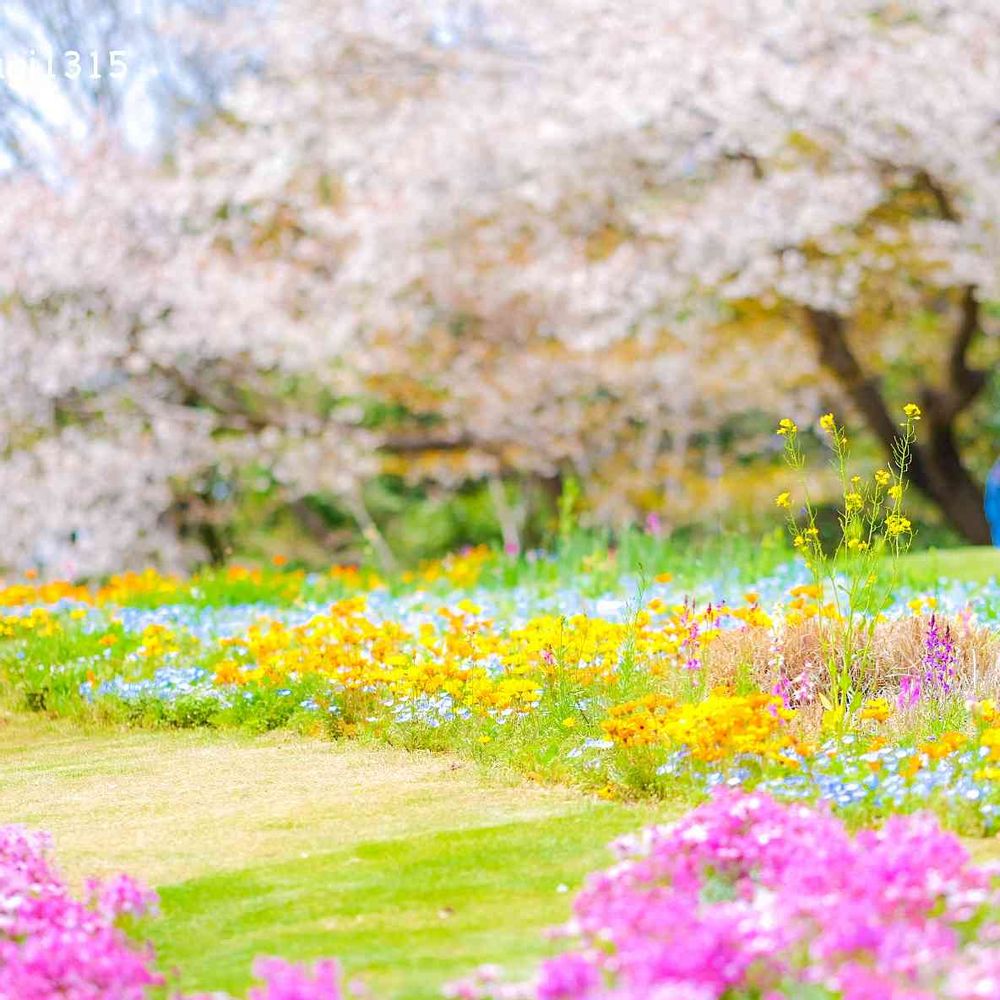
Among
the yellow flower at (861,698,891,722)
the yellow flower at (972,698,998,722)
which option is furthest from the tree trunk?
the yellow flower at (972,698,998,722)

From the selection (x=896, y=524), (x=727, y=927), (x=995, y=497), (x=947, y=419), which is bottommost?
(x=995, y=497)

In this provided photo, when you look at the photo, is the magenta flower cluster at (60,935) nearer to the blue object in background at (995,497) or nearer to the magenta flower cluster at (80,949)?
the magenta flower cluster at (80,949)

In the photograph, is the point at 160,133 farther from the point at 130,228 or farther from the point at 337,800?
the point at 337,800

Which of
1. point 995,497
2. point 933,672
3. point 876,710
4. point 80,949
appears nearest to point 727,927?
point 80,949

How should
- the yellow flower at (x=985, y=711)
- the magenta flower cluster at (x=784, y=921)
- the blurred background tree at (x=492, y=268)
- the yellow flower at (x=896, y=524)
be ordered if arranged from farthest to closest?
the blurred background tree at (x=492, y=268)
the yellow flower at (x=896, y=524)
the yellow flower at (x=985, y=711)
the magenta flower cluster at (x=784, y=921)

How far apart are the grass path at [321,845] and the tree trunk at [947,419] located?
31.1ft

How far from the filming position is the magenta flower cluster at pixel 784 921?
2354 millimetres

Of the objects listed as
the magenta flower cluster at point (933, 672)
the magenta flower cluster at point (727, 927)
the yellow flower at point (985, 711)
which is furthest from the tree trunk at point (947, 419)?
the magenta flower cluster at point (727, 927)

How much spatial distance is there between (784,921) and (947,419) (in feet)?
41.3

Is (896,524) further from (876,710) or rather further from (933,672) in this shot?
(876,710)

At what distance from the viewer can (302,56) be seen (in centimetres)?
1434

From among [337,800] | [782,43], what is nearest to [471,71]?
[782,43]

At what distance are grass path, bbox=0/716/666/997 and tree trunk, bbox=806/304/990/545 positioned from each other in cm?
949

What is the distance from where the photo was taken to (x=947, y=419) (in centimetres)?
1436
